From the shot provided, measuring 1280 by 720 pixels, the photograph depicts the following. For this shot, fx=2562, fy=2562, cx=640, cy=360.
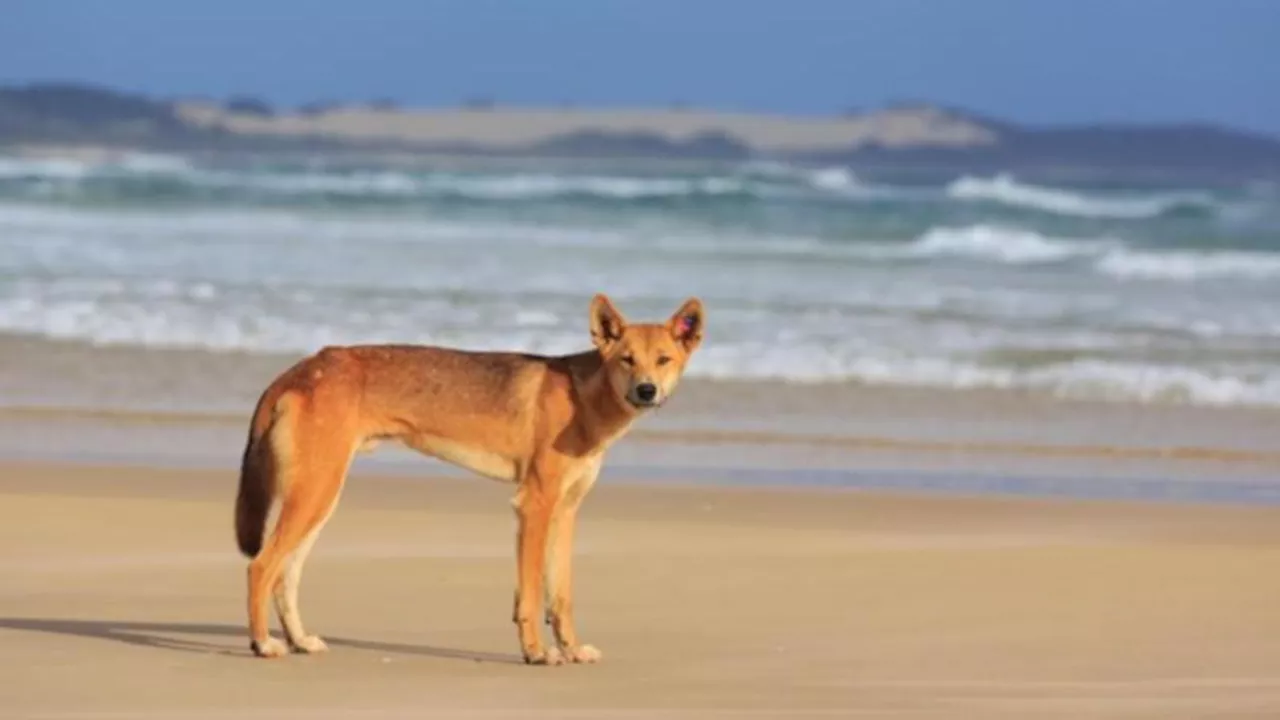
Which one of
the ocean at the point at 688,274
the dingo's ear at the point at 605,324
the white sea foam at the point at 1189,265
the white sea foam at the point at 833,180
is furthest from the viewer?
the white sea foam at the point at 833,180

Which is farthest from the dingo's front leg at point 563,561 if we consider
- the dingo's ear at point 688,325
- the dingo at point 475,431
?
the dingo's ear at point 688,325

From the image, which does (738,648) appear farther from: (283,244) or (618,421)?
(283,244)

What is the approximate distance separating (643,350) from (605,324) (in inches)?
6.1

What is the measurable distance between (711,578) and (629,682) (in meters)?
2.03

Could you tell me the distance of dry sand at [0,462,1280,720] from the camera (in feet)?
23.6

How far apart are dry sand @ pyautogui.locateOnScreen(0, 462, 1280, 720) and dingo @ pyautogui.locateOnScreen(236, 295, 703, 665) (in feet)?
0.79

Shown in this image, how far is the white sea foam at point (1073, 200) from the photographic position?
1671 inches

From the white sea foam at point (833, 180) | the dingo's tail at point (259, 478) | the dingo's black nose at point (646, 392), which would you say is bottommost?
the dingo's tail at point (259, 478)

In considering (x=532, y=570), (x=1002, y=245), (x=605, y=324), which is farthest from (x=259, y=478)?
(x=1002, y=245)

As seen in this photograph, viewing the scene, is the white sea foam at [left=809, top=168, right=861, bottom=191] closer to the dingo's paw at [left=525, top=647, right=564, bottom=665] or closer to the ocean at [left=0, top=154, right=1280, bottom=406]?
the ocean at [left=0, top=154, right=1280, bottom=406]

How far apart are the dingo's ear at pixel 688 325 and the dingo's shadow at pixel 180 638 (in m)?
1.10

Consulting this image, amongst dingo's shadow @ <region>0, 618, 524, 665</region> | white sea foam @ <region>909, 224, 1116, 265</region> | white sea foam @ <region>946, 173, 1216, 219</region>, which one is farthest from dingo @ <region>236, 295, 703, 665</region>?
white sea foam @ <region>946, 173, 1216, 219</region>

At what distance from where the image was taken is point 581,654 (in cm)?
777

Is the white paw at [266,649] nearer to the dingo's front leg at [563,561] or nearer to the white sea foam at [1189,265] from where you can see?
the dingo's front leg at [563,561]
